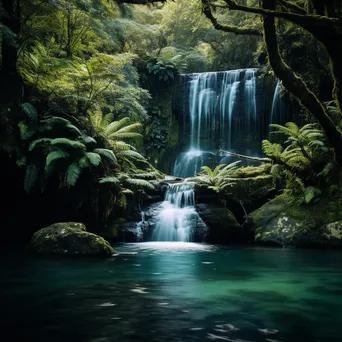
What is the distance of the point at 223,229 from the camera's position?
11.0 m

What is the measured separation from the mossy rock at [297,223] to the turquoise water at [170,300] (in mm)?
2660

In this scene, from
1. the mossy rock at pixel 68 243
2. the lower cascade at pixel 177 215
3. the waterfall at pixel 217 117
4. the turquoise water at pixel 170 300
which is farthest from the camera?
the waterfall at pixel 217 117

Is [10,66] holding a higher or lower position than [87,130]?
higher

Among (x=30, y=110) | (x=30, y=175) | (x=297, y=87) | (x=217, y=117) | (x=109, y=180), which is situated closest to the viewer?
(x=297, y=87)

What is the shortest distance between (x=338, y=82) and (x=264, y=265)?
331 cm

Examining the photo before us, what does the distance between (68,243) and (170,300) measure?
378 cm

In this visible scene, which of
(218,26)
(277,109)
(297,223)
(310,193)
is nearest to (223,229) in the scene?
(297,223)

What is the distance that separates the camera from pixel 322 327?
126 inches

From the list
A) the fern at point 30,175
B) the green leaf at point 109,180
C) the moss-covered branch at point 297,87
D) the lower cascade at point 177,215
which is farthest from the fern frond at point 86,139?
the moss-covered branch at point 297,87

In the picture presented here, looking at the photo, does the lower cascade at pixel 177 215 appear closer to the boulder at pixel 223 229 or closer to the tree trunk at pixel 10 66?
the boulder at pixel 223 229

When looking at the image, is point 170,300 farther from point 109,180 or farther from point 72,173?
point 109,180

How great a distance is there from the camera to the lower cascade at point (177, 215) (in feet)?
36.7

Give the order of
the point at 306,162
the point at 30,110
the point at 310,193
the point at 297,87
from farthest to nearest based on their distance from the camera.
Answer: the point at 306,162, the point at 310,193, the point at 30,110, the point at 297,87

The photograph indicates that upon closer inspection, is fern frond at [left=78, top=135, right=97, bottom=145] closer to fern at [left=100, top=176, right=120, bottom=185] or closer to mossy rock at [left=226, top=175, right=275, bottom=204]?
fern at [left=100, top=176, right=120, bottom=185]
